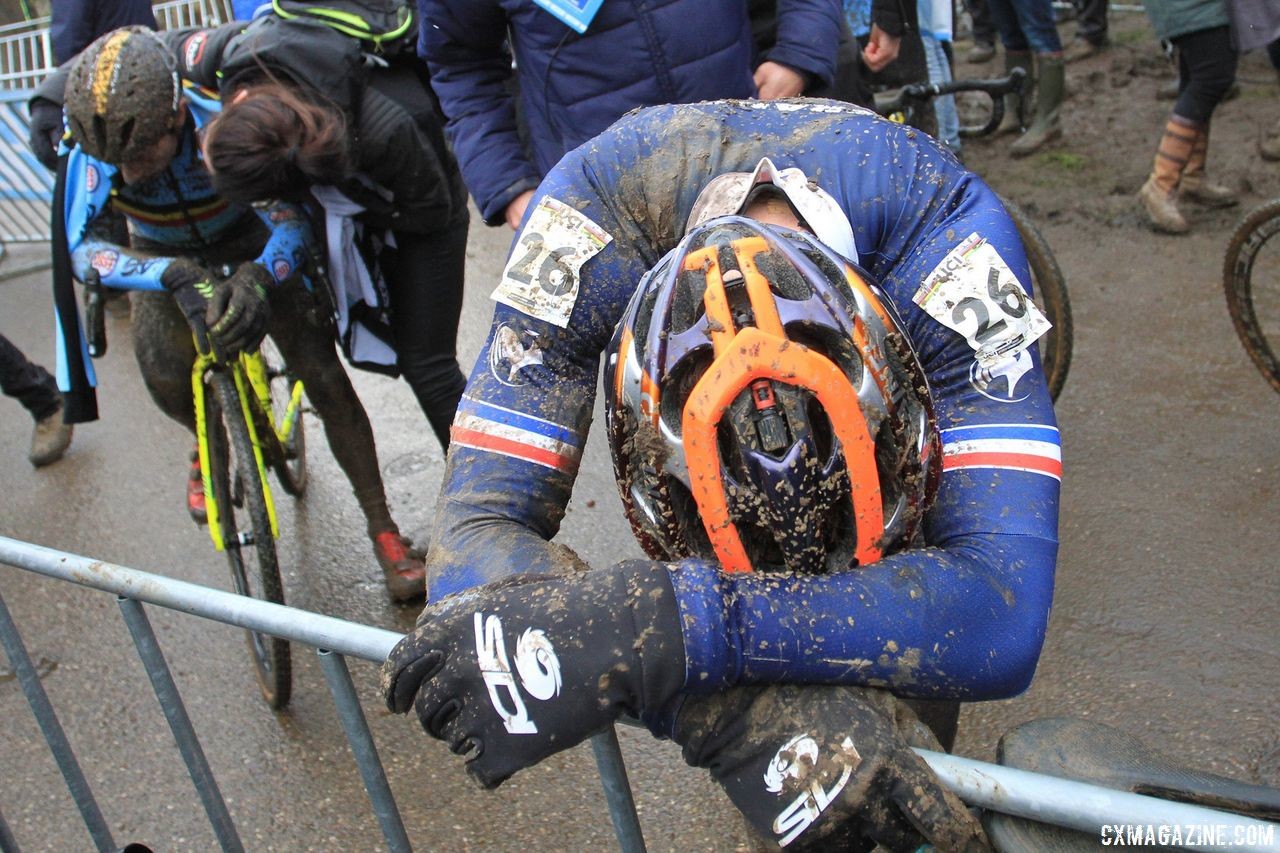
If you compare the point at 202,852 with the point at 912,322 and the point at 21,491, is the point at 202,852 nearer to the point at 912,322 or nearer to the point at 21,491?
the point at 912,322

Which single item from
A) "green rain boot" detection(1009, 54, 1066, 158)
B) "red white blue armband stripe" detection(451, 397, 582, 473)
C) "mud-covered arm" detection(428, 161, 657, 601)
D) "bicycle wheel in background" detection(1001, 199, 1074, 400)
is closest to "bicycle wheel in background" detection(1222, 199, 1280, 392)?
"bicycle wheel in background" detection(1001, 199, 1074, 400)

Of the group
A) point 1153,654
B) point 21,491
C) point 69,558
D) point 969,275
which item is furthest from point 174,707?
point 21,491

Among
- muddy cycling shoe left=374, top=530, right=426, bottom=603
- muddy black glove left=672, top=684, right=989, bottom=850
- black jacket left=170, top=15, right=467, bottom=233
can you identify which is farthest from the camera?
muddy cycling shoe left=374, top=530, right=426, bottom=603

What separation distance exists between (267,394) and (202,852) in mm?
1454

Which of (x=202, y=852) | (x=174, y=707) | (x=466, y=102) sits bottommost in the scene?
(x=202, y=852)

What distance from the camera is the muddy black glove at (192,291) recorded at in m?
3.35

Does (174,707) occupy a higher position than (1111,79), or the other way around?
(174,707)

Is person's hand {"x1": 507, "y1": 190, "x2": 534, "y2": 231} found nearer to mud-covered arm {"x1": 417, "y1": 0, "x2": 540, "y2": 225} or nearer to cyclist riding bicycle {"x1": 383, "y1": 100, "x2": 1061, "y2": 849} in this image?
mud-covered arm {"x1": 417, "y1": 0, "x2": 540, "y2": 225}

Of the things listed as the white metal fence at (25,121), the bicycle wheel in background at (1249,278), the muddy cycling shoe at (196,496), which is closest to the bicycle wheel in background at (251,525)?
the muddy cycling shoe at (196,496)

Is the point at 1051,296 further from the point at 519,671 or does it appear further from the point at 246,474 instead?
the point at 519,671

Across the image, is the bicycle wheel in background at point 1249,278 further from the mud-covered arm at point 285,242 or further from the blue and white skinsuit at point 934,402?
the mud-covered arm at point 285,242

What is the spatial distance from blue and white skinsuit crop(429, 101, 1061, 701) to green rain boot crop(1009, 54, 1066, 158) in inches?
199

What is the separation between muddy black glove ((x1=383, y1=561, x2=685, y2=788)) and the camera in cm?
137

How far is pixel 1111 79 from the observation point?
298 inches
